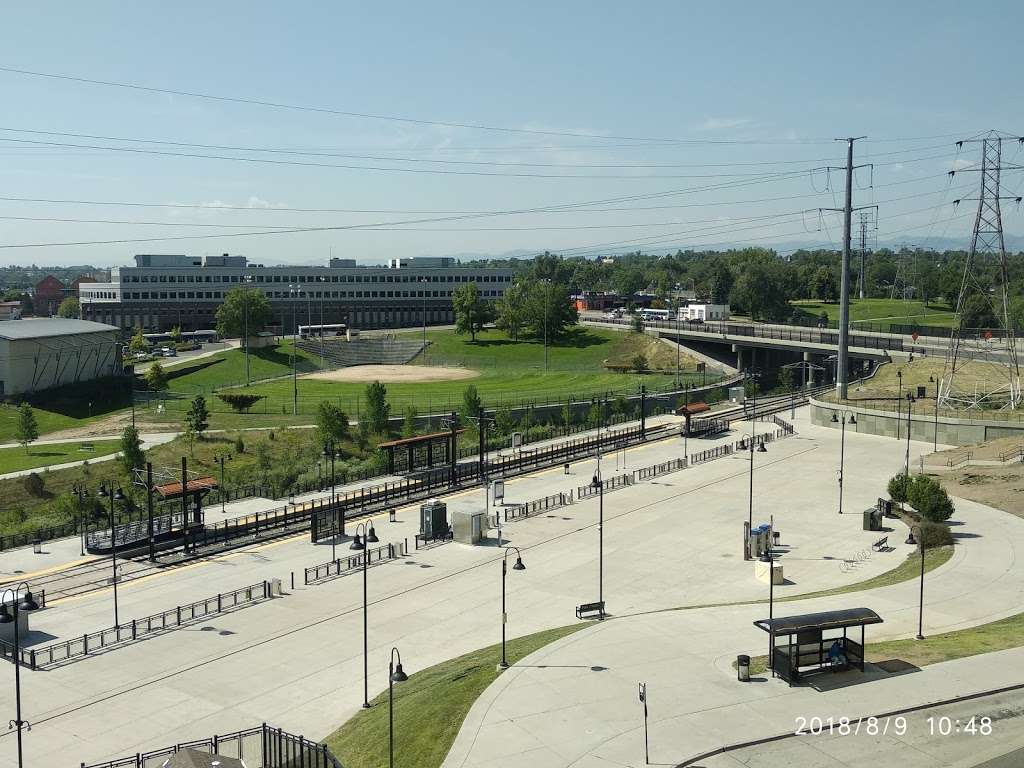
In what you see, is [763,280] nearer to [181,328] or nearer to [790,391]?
[790,391]

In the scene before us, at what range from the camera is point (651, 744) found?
79.7 feet

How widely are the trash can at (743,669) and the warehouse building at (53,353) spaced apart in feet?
277

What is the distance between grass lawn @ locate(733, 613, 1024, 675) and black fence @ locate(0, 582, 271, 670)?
67.8ft

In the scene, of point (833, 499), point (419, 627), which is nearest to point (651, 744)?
point (419, 627)

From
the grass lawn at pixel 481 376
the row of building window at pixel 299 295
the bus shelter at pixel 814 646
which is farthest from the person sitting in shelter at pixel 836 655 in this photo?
the row of building window at pixel 299 295

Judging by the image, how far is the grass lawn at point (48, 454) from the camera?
225ft

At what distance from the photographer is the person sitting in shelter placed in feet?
95.6

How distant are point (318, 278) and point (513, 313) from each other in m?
53.5

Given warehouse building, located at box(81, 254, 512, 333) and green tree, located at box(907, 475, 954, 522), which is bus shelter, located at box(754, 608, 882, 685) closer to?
green tree, located at box(907, 475, 954, 522)

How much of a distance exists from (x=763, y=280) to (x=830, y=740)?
5276 inches

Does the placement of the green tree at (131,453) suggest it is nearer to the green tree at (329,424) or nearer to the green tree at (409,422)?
the green tree at (329,424)

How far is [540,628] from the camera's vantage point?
1422 inches

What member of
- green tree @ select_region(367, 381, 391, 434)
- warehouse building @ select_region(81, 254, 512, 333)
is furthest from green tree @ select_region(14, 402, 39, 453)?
warehouse building @ select_region(81, 254, 512, 333)

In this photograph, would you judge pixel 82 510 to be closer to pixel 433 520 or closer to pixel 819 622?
pixel 433 520
